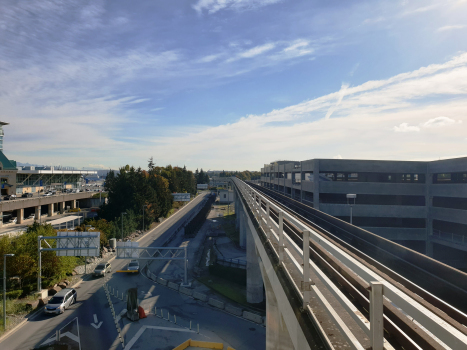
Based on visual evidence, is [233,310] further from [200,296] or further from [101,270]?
[101,270]

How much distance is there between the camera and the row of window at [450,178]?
109 ft

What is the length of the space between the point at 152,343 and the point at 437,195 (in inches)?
1454

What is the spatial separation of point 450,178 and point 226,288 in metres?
29.9

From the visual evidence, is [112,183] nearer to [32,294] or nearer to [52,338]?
[32,294]

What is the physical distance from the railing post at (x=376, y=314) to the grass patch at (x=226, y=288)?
26.6m

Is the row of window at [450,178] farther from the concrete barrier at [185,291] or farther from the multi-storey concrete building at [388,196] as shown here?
the concrete barrier at [185,291]

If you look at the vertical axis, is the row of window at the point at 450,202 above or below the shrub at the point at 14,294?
above

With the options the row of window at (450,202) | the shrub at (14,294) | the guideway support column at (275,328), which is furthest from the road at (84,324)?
the row of window at (450,202)

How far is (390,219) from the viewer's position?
3916 cm

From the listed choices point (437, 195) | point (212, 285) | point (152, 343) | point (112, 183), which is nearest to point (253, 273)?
point (212, 285)

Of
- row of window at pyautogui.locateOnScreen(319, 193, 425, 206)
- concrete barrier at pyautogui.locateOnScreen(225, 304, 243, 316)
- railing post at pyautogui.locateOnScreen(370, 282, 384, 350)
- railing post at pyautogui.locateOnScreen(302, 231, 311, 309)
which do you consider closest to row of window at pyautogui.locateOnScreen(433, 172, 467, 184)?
row of window at pyautogui.locateOnScreen(319, 193, 425, 206)

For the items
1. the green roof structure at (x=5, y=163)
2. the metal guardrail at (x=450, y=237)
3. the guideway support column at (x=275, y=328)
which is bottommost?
the metal guardrail at (x=450, y=237)

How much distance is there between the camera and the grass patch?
28.8 m

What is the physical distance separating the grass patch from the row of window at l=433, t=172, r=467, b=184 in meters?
27.7
